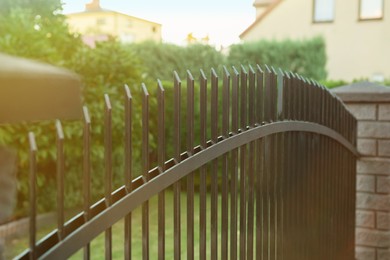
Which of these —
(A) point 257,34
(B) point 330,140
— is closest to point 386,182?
(B) point 330,140

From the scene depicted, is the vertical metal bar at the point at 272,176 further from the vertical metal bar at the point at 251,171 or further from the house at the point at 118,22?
the house at the point at 118,22

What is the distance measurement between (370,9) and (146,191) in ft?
97.8

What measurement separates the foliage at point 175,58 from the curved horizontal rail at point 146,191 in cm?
1969

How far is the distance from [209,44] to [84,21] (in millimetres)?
71589

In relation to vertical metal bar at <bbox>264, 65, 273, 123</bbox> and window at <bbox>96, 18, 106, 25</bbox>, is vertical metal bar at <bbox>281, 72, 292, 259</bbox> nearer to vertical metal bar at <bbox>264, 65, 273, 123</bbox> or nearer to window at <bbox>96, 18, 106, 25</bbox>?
vertical metal bar at <bbox>264, 65, 273, 123</bbox>

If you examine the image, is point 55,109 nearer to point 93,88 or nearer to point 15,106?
point 15,106

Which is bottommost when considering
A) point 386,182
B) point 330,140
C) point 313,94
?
point 386,182

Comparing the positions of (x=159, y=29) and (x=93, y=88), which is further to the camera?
(x=159, y=29)

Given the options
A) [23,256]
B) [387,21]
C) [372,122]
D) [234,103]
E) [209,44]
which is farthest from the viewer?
[387,21]

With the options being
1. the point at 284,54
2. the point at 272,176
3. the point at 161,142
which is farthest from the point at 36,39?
the point at 284,54

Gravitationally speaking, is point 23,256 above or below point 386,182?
above

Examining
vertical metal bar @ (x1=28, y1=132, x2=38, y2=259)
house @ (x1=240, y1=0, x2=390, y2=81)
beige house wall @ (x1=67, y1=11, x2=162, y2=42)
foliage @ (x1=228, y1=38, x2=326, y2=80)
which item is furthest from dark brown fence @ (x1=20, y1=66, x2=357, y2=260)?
beige house wall @ (x1=67, y1=11, x2=162, y2=42)

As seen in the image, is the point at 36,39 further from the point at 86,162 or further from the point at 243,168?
the point at 86,162

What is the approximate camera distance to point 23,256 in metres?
1.56
